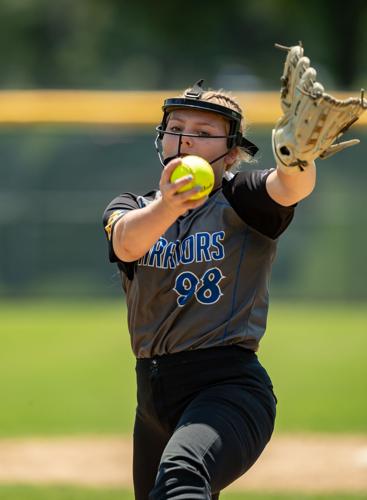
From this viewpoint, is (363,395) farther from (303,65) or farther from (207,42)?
(207,42)

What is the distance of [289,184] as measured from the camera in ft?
9.40

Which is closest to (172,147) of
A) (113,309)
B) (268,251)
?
(268,251)

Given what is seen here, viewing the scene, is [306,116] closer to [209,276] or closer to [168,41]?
[209,276]

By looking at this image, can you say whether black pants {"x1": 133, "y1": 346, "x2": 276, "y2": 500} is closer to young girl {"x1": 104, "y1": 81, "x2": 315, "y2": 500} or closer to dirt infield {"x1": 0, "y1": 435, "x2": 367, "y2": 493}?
young girl {"x1": 104, "y1": 81, "x2": 315, "y2": 500}

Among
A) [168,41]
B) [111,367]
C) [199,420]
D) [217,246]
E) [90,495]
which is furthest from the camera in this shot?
[168,41]

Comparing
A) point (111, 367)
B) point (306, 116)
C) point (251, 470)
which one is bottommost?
point (306, 116)

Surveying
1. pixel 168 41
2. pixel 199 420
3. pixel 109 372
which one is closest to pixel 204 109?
pixel 199 420

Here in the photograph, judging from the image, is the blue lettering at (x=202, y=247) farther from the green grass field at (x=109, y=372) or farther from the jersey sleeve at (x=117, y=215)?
the green grass field at (x=109, y=372)

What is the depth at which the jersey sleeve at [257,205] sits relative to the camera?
2953 mm

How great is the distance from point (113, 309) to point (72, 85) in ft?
38.3

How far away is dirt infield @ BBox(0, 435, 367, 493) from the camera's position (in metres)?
5.11

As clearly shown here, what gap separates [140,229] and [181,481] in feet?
2.23

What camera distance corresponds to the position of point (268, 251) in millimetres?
3111

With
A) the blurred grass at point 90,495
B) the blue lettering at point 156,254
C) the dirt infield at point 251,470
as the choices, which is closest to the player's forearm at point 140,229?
the blue lettering at point 156,254
